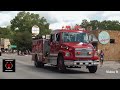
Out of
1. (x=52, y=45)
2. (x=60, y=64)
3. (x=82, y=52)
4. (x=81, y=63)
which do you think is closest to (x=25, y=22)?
(x=81, y=63)

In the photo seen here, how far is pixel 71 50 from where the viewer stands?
12.7 m

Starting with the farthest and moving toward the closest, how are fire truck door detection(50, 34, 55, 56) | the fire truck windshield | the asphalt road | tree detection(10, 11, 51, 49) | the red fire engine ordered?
fire truck door detection(50, 34, 55, 56)
the red fire engine
the fire truck windshield
the asphalt road
tree detection(10, 11, 51, 49)

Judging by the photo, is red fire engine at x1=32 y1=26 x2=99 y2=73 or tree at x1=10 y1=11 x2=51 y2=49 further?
red fire engine at x1=32 y1=26 x2=99 y2=73

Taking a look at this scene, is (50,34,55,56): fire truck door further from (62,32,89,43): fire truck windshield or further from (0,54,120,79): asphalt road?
(62,32,89,43): fire truck windshield

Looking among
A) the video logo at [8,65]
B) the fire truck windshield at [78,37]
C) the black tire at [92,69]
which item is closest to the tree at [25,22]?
the video logo at [8,65]

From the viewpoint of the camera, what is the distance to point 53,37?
13.2 m

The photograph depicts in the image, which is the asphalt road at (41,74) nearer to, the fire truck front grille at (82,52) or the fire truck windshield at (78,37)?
the fire truck front grille at (82,52)

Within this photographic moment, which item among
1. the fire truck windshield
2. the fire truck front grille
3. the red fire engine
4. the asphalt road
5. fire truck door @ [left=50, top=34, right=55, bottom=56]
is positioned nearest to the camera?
the asphalt road

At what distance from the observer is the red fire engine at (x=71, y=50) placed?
12148 mm

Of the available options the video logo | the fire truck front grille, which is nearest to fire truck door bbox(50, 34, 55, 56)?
the fire truck front grille

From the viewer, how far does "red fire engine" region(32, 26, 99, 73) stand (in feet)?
39.9

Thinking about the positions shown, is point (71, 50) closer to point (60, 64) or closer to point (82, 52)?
point (82, 52)
